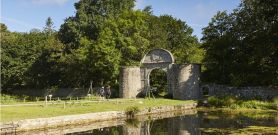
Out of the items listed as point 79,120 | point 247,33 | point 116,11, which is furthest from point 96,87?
point 79,120

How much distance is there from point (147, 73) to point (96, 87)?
8457mm

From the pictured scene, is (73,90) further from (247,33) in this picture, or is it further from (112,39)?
(247,33)

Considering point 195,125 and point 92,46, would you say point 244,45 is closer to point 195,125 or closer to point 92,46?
point 92,46

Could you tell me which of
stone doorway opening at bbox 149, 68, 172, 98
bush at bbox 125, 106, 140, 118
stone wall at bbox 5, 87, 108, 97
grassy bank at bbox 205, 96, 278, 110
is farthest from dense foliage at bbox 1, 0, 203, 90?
bush at bbox 125, 106, 140, 118

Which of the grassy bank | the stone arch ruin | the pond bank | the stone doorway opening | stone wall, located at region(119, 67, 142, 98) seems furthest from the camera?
the stone doorway opening

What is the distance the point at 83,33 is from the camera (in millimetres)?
57156

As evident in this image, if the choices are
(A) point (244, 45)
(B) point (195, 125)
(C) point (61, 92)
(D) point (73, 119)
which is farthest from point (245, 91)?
(C) point (61, 92)

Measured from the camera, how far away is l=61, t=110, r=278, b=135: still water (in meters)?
22.0

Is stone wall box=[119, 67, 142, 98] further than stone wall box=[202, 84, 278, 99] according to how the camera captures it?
Yes

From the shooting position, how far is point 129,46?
48062 mm

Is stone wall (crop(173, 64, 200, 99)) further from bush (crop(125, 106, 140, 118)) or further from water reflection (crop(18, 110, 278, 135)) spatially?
bush (crop(125, 106, 140, 118))

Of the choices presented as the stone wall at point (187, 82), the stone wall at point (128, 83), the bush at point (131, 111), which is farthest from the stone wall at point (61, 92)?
the bush at point (131, 111)

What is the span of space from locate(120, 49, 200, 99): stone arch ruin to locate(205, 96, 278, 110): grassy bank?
449 centimetres

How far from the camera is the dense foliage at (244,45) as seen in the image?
38.0 meters
